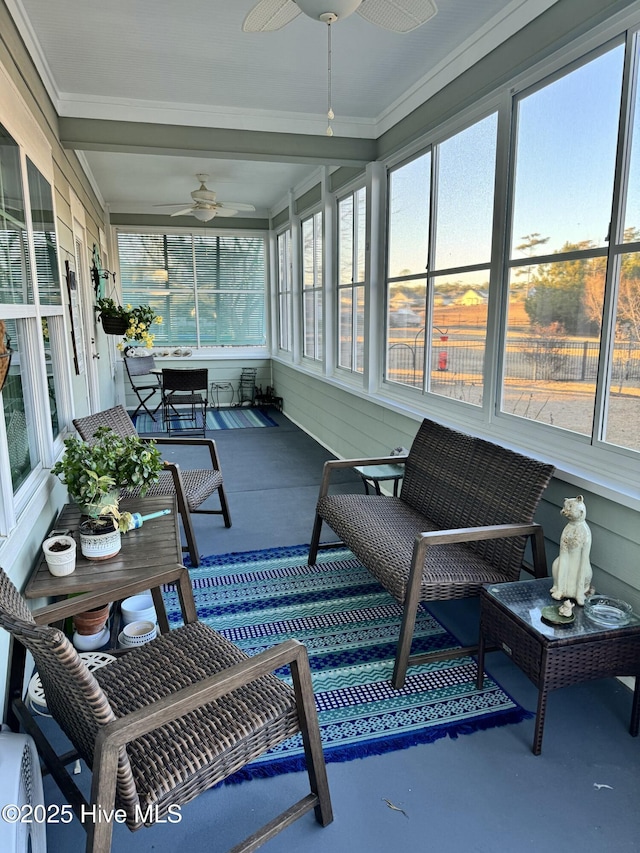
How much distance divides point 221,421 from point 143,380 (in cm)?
164

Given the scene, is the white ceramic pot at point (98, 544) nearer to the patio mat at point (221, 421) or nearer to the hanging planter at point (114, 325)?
the hanging planter at point (114, 325)

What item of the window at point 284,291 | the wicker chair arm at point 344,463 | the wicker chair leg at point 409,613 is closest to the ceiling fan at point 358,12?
the wicker chair leg at point 409,613

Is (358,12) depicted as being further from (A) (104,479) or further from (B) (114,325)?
(B) (114,325)

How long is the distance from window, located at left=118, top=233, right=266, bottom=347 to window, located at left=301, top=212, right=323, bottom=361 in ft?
6.97

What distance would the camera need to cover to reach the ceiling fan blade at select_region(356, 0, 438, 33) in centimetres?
190

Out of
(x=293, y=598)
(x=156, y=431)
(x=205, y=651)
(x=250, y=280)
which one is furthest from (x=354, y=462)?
(x=250, y=280)

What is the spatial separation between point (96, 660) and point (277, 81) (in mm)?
3237

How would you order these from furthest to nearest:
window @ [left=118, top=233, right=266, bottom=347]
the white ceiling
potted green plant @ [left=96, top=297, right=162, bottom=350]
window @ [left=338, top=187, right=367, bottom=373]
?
window @ [left=118, top=233, right=266, bottom=347]
potted green plant @ [left=96, top=297, right=162, bottom=350]
window @ [left=338, top=187, right=367, bottom=373]
the white ceiling

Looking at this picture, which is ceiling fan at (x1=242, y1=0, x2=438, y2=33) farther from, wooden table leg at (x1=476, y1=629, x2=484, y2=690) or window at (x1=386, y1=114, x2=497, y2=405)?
wooden table leg at (x1=476, y1=629, x2=484, y2=690)

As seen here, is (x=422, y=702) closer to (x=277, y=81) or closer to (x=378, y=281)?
(x=378, y=281)

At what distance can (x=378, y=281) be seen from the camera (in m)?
4.28

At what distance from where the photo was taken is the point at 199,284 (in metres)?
8.42

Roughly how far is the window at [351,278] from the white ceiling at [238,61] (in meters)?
0.78

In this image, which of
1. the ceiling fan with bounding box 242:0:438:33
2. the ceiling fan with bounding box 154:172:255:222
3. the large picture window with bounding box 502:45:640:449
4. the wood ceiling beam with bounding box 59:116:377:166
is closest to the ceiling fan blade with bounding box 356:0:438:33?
the ceiling fan with bounding box 242:0:438:33
